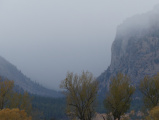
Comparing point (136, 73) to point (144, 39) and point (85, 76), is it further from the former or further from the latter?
point (85, 76)

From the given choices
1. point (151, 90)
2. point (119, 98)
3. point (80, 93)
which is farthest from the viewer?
point (151, 90)

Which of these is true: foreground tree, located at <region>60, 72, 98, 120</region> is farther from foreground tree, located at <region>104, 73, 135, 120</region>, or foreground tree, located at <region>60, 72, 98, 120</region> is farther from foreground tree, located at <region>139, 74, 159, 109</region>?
foreground tree, located at <region>139, 74, 159, 109</region>

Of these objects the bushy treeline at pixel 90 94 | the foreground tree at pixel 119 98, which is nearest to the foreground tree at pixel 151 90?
the bushy treeline at pixel 90 94

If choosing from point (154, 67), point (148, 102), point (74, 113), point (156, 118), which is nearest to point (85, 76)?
point (74, 113)

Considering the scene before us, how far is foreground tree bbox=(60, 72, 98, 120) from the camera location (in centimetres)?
2934

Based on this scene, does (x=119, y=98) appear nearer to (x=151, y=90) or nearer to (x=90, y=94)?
(x=90, y=94)

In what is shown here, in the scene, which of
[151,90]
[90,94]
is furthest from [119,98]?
[151,90]

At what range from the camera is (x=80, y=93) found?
97.5ft

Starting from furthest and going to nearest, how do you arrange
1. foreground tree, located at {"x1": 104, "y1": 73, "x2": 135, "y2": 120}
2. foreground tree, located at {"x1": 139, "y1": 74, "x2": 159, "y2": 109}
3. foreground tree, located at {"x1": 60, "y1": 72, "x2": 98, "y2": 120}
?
foreground tree, located at {"x1": 139, "y1": 74, "x2": 159, "y2": 109} < foreground tree, located at {"x1": 104, "y1": 73, "x2": 135, "y2": 120} < foreground tree, located at {"x1": 60, "y1": 72, "x2": 98, "y2": 120}

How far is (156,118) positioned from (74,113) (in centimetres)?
1278

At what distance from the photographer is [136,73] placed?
612 feet

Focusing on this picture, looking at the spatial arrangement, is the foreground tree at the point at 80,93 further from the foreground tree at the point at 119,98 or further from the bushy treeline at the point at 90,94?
the foreground tree at the point at 119,98

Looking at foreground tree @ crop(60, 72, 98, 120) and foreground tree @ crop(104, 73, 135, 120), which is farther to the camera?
foreground tree @ crop(104, 73, 135, 120)

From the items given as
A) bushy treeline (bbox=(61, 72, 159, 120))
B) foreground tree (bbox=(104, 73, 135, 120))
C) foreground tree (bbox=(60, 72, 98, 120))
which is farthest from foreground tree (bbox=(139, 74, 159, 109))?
foreground tree (bbox=(60, 72, 98, 120))
